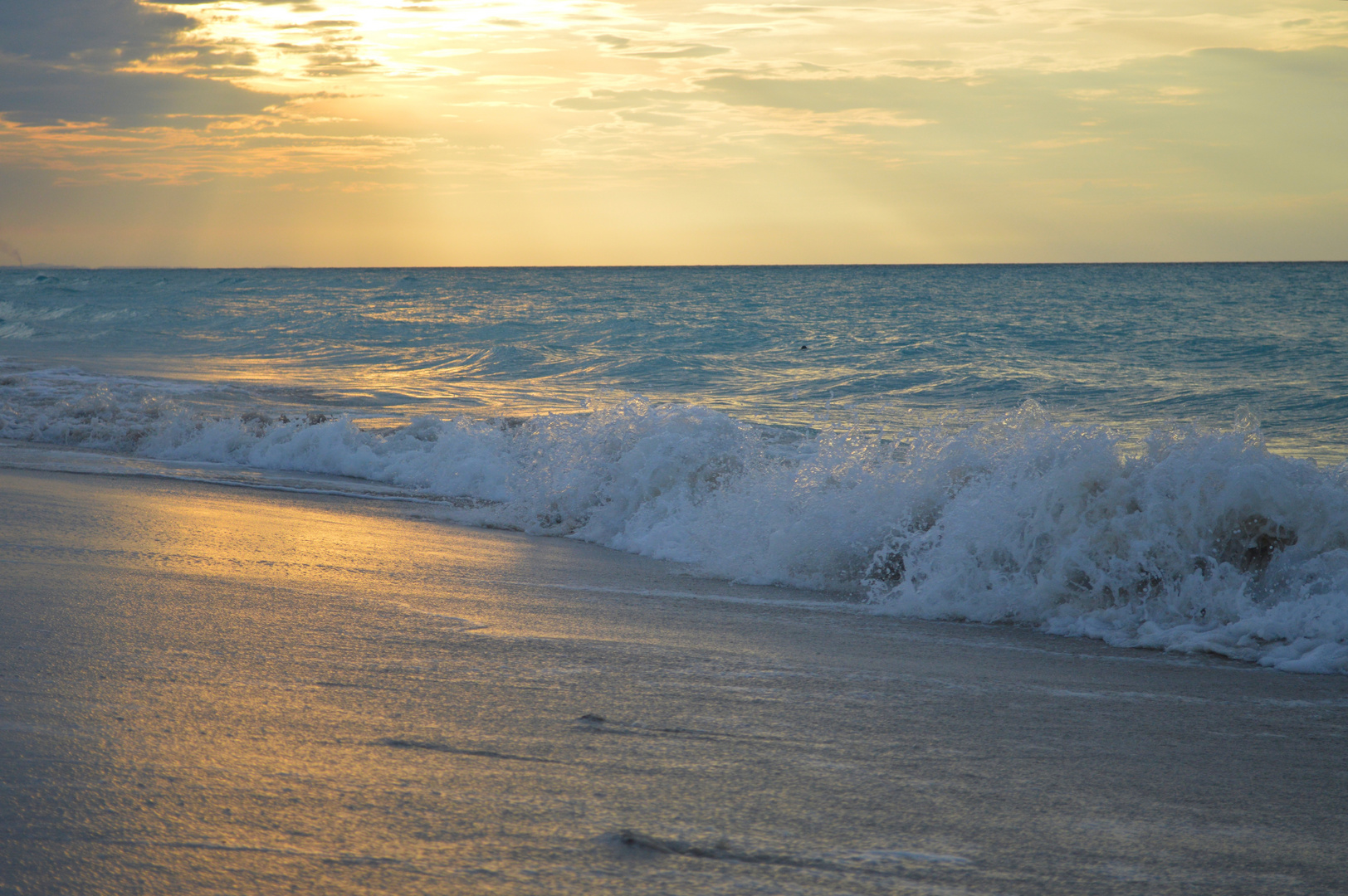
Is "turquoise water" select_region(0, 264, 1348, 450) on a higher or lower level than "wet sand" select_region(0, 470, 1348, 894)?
higher

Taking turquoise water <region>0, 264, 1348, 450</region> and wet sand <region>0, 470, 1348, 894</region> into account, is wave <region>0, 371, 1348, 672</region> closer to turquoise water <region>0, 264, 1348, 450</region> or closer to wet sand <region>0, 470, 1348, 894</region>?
wet sand <region>0, 470, 1348, 894</region>

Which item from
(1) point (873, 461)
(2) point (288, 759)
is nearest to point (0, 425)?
(1) point (873, 461)

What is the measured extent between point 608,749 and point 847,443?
432 cm

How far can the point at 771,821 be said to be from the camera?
249cm

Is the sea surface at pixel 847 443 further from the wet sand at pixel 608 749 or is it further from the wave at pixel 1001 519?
the wet sand at pixel 608 749

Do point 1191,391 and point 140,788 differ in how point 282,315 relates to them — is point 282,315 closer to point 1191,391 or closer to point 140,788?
point 1191,391

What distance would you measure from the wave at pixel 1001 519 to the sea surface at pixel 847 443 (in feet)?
0.05

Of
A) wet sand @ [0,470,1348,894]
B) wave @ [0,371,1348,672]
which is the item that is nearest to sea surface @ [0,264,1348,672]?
wave @ [0,371,1348,672]

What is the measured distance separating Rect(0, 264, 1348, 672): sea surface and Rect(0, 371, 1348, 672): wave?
0.02 meters

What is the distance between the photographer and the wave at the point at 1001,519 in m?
4.90

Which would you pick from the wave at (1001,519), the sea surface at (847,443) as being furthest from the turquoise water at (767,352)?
the wave at (1001,519)

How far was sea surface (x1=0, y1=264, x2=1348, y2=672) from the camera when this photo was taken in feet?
16.7

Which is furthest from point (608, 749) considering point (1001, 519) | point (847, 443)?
point (847, 443)

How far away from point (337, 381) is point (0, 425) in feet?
27.5
